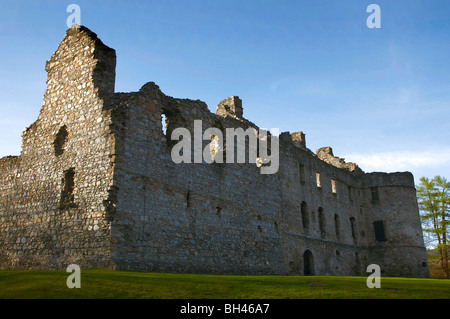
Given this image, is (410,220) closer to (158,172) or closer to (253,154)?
(253,154)

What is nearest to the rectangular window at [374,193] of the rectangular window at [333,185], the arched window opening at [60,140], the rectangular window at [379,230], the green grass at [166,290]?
the rectangular window at [379,230]

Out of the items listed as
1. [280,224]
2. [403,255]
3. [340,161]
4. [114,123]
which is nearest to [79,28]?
[114,123]

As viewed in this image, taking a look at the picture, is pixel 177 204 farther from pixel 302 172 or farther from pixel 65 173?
pixel 302 172

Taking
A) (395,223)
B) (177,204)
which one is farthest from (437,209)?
(177,204)

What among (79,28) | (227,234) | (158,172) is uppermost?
(79,28)

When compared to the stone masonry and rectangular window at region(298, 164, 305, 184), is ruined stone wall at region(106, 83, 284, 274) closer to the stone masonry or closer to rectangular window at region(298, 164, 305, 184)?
the stone masonry

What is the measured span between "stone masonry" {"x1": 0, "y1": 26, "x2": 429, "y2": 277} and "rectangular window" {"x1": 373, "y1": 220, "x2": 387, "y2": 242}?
1436 centimetres

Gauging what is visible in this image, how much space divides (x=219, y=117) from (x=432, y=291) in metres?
11.2

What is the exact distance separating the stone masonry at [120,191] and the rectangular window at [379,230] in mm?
14361

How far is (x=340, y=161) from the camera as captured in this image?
35.7 m

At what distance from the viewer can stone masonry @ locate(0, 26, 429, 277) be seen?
1363 cm

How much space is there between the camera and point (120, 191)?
13.5m

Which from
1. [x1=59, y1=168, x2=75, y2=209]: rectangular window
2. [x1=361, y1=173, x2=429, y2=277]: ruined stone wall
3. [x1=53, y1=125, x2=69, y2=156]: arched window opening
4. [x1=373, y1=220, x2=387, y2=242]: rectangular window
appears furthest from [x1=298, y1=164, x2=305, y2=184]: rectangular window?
[x1=59, y1=168, x2=75, y2=209]: rectangular window

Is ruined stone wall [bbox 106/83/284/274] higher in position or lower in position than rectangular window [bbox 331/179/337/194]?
lower
